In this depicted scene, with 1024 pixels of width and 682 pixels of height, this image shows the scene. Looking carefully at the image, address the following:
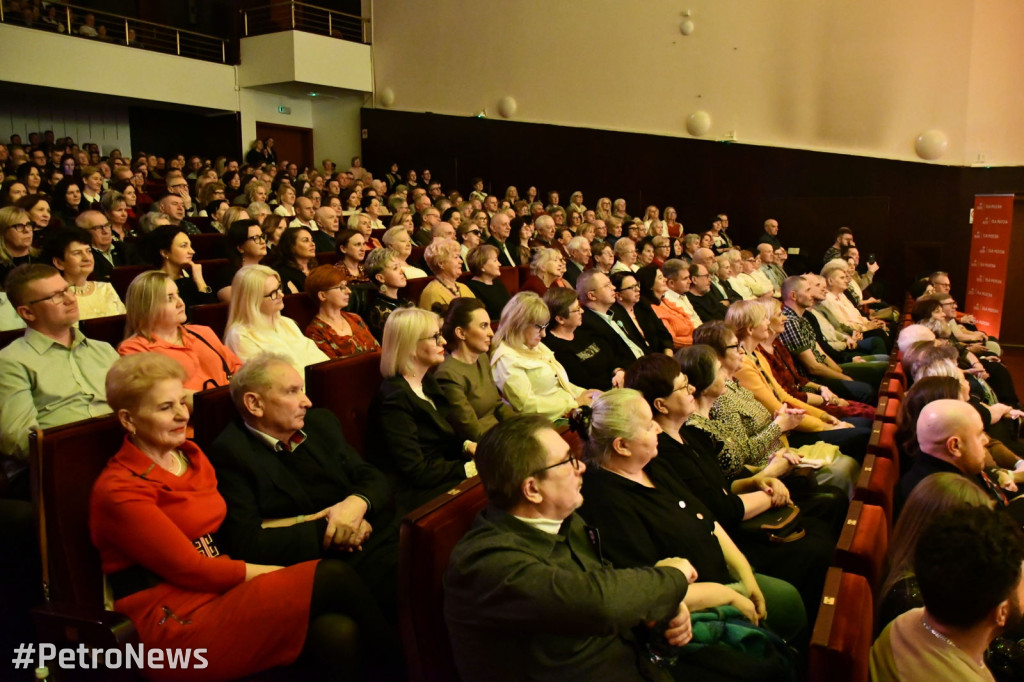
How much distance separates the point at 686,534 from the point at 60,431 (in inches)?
44.0

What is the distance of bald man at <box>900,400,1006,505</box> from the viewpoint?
5.86 ft

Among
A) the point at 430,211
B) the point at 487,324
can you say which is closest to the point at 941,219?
the point at 430,211

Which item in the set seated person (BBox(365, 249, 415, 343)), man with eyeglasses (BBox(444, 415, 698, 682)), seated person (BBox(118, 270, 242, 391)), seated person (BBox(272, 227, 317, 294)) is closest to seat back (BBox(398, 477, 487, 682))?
man with eyeglasses (BBox(444, 415, 698, 682))

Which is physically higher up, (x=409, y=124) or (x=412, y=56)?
(x=412, y=56)

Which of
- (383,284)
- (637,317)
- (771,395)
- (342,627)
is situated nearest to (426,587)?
(342,627)

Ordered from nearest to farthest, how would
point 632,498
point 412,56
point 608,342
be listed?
1. point 632,498
2. point 608,342
3. point 412,56

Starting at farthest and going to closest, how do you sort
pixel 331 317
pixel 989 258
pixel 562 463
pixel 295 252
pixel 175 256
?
pixel 989 258 → pixel 295 252 → pixel 175 256 → pixel 331 317 → pixel 562 463

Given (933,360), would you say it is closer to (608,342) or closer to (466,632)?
(608,342)

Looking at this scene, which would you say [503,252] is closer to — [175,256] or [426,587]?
[175,256]

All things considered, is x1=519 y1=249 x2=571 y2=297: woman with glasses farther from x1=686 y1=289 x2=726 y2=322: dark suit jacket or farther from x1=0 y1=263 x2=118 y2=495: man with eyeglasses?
x1=0 y1=263 x2=118 y2=495: man with eyeglasses

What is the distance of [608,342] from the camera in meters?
3.19

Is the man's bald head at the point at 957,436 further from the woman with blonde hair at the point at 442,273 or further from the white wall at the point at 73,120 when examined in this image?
the white wall at the point at 73,120

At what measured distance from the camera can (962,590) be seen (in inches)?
41.5

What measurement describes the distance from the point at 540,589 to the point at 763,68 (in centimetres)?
747
